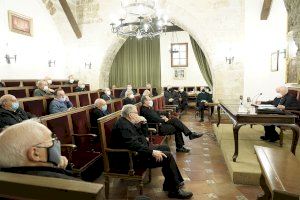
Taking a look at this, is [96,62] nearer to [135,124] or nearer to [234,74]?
[234,74]

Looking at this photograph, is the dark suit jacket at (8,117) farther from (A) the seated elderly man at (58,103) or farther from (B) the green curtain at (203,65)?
(B) the green curtain at (203,65)

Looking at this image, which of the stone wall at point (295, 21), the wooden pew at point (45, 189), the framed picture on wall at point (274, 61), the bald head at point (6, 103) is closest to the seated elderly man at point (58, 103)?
the bald head at point (6, 103)

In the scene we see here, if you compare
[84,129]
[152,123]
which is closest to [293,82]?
[152,123]

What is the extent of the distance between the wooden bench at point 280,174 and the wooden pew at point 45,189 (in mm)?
1036

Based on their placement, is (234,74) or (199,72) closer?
(234,74)

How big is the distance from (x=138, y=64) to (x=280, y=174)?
10.8 meters

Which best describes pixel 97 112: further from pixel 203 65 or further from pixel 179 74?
pixel 179 74

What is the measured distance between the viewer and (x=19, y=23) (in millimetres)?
7625

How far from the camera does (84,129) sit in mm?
3660

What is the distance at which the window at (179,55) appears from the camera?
38.4 ft

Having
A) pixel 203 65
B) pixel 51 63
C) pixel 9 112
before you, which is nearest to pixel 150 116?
pixel 9 112

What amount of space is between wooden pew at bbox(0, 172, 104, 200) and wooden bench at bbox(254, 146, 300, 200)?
104 centimetres

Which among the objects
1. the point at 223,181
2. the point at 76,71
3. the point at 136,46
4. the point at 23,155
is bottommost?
the point at 223,181

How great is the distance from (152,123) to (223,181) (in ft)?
4.98
